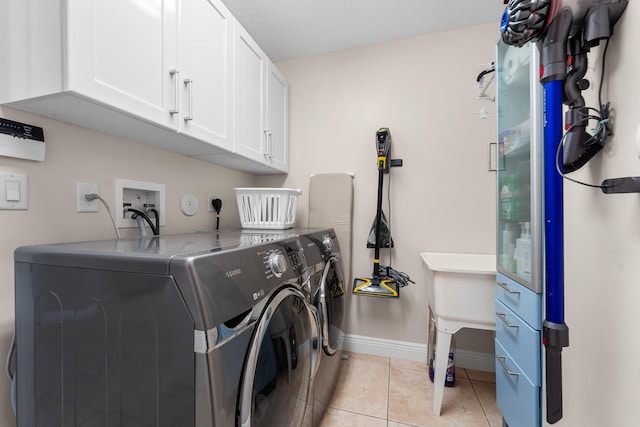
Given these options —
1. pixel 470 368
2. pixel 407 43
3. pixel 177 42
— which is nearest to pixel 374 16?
pixel 407 43

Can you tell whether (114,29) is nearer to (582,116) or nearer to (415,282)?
(582,116)

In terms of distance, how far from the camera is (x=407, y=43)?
1897 millimetres

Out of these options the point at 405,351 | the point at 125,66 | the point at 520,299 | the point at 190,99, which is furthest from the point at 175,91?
the point at 405,351

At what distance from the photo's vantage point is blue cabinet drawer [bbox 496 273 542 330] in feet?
3.03

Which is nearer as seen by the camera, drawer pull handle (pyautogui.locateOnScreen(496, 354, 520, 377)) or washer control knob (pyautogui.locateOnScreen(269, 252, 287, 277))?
washer control knob (pyautogui.locateOnScreen(269, 252, 287, 277))

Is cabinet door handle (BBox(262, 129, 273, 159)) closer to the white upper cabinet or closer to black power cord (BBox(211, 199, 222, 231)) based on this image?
the white upper cabinet

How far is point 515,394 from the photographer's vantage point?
3.45 feet

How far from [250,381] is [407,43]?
2.26 metres

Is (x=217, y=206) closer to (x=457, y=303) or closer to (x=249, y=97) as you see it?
(x=249, y=97)

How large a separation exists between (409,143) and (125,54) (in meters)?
1.68

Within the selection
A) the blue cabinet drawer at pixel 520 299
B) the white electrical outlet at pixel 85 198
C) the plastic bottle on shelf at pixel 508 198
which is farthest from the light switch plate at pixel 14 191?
the plastic bottle on shelf at pixel 508 198

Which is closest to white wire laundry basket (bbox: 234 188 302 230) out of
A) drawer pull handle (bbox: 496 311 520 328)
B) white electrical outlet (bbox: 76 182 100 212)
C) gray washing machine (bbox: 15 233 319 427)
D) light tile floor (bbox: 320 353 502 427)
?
white electrical outlet (bbox: 76 182 100 212)

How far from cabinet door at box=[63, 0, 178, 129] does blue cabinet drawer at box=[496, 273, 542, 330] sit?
5.04ft

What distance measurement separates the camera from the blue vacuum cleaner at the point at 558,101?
65cm
